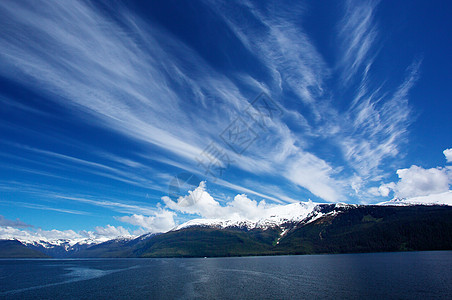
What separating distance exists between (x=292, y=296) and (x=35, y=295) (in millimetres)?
A: 88913

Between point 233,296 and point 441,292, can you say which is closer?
point 441,292

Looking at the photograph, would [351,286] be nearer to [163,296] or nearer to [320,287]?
[320,287]

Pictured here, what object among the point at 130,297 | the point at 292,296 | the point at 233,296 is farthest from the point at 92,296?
the point at 292,296

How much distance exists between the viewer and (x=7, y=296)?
81.8 m

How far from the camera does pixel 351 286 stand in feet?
270

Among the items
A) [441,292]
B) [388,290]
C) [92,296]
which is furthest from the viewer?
[92,296]

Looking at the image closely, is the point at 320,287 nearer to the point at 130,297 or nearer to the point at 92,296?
the point at 130,297

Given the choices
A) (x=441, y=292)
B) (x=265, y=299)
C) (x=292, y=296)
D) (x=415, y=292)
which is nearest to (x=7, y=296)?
(x=265, y=299)

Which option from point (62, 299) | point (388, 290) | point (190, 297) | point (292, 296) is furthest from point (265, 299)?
point (62, 299)

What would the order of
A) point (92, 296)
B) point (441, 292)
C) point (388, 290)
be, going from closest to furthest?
point (441, 292) → point (388, 290) → point (92, 296)

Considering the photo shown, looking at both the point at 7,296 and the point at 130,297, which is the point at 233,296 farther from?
the point at 7,296

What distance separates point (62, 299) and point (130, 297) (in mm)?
21031

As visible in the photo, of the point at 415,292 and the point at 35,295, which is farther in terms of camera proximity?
the point at 35,295

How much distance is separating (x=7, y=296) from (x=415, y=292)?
134069 mm
